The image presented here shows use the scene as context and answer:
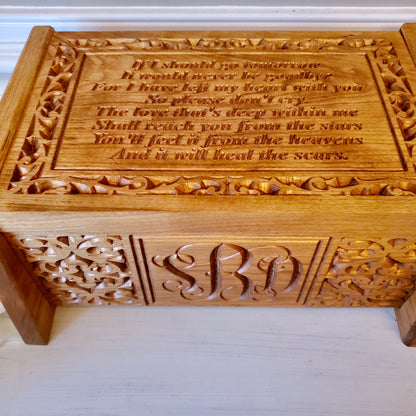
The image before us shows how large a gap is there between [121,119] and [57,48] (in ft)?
0.81

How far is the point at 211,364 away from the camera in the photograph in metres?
0.78

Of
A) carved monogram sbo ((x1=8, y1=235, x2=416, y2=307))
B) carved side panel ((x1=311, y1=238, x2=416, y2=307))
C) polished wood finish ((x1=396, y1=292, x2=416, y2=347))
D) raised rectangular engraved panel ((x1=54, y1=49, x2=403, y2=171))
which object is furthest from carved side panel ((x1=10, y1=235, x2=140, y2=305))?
polished wood finish ((x1=396, y1=292, x2=416, y2=347))

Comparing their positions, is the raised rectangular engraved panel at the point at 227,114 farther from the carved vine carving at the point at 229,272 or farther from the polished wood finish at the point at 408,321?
the polished wood finish at the point at 408,321

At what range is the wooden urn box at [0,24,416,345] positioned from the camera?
0.64 meters

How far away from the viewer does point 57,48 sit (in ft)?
2.77

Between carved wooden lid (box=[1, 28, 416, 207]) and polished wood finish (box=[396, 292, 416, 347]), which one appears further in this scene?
polished wood finish (box=[396, 292, 416, 347])

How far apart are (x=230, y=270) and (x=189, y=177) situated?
0.19 m

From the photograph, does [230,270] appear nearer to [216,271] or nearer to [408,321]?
[216,271]

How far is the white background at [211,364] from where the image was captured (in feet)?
2.41

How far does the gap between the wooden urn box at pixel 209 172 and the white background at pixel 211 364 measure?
0.12 ft

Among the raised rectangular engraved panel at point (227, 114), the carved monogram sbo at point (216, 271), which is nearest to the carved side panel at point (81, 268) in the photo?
the carved monogram sbo at point (216, 271)

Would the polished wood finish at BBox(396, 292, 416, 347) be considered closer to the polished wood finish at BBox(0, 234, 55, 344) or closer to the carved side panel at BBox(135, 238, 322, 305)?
the carved side panel at BBox(135, 238, 322, 305)

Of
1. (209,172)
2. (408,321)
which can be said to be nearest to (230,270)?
(209,172)

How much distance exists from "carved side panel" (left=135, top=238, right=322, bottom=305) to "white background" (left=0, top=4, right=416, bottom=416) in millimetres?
46
